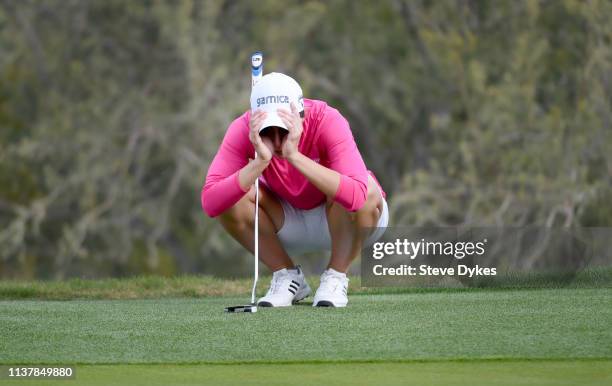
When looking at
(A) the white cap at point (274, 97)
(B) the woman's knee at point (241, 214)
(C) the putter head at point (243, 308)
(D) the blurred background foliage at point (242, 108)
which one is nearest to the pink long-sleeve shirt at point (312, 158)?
(B) the woman's knee at point (241, 214)

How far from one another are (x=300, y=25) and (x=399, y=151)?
344cm

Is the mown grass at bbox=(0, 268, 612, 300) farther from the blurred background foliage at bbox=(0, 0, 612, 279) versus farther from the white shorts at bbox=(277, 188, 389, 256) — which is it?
the blurred background foliage at bbox=(0, 0, 612, 279)

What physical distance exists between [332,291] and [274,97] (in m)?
1.05

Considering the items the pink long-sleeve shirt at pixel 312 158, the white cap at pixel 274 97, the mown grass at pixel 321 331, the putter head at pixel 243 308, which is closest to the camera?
the mown grass at pixel 321 331

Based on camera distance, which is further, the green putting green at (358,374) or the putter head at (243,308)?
the putter head at (243,308)

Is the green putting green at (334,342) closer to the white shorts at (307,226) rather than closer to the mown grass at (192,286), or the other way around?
the white shorts at (307,226)

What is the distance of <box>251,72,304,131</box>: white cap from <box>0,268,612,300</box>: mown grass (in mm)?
1780

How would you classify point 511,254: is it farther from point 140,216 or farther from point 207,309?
point 140,216

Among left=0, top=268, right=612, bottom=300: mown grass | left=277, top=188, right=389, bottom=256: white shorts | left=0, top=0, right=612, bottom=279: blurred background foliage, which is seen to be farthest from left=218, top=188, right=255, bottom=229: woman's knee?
left=0, top=0, right=612, bottom=279: blurred background foliage

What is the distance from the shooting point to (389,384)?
3941mm

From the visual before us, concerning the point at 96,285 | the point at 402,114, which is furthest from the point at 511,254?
the point at 402,114

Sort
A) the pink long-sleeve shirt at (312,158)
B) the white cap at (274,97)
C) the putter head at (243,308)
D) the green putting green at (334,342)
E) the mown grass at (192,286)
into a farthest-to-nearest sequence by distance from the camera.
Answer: the mown grass at (192,286) → the putter head at (243,308) → the pink long-sleeve shirt at (312,158) → the white cap at (274,97) → the green putting green at (334,342)

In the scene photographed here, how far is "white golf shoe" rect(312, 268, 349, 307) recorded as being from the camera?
19.2ft

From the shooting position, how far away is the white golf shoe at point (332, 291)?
19.2 ft
